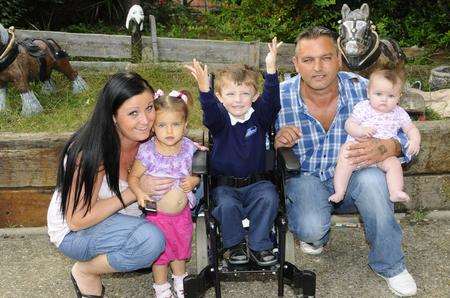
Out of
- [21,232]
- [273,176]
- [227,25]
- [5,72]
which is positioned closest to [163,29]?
[227,25]

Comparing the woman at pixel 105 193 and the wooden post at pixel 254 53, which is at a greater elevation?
the wooden post at pixel 254 53

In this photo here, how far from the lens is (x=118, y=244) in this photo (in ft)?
9.50

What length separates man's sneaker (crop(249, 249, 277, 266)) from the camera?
9.70 feet

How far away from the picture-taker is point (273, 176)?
3285 millimetres

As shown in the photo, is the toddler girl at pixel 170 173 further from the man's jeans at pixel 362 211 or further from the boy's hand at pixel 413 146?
the boy's hand at pixel 413 146

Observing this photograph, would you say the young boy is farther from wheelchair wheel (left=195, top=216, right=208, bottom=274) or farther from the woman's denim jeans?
wheelchair wheel (left=195, top=216, right=208, bottom=274)

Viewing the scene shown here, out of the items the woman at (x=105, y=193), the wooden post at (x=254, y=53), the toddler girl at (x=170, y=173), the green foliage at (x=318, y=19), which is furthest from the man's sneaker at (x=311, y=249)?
the green foliage at (x=318, y=19)

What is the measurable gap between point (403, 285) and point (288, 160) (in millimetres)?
993

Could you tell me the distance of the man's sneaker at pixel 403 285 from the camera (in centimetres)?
313

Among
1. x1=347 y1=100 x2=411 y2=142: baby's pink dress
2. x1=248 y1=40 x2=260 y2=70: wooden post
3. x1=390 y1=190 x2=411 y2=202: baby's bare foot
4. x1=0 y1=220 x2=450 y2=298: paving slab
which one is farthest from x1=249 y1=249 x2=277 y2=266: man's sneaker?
x1=248 y1=40 x2=260 y2=70: wooden post

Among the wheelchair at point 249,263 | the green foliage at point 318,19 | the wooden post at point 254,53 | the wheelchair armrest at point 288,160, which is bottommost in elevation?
the wheelchair at point 249,263

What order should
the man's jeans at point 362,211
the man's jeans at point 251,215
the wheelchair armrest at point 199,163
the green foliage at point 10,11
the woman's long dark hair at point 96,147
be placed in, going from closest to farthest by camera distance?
the woman's long dark hair at point 96,147, the wheelchair armrest at point 199,163, the man's jeans at point 251,215, the man's jeans at point 362,211, the green foliage at point 10,11

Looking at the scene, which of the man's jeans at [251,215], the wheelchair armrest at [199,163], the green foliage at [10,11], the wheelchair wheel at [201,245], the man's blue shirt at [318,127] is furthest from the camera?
the green foliage at [10,11]

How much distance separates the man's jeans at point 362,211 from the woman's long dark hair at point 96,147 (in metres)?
1.09
